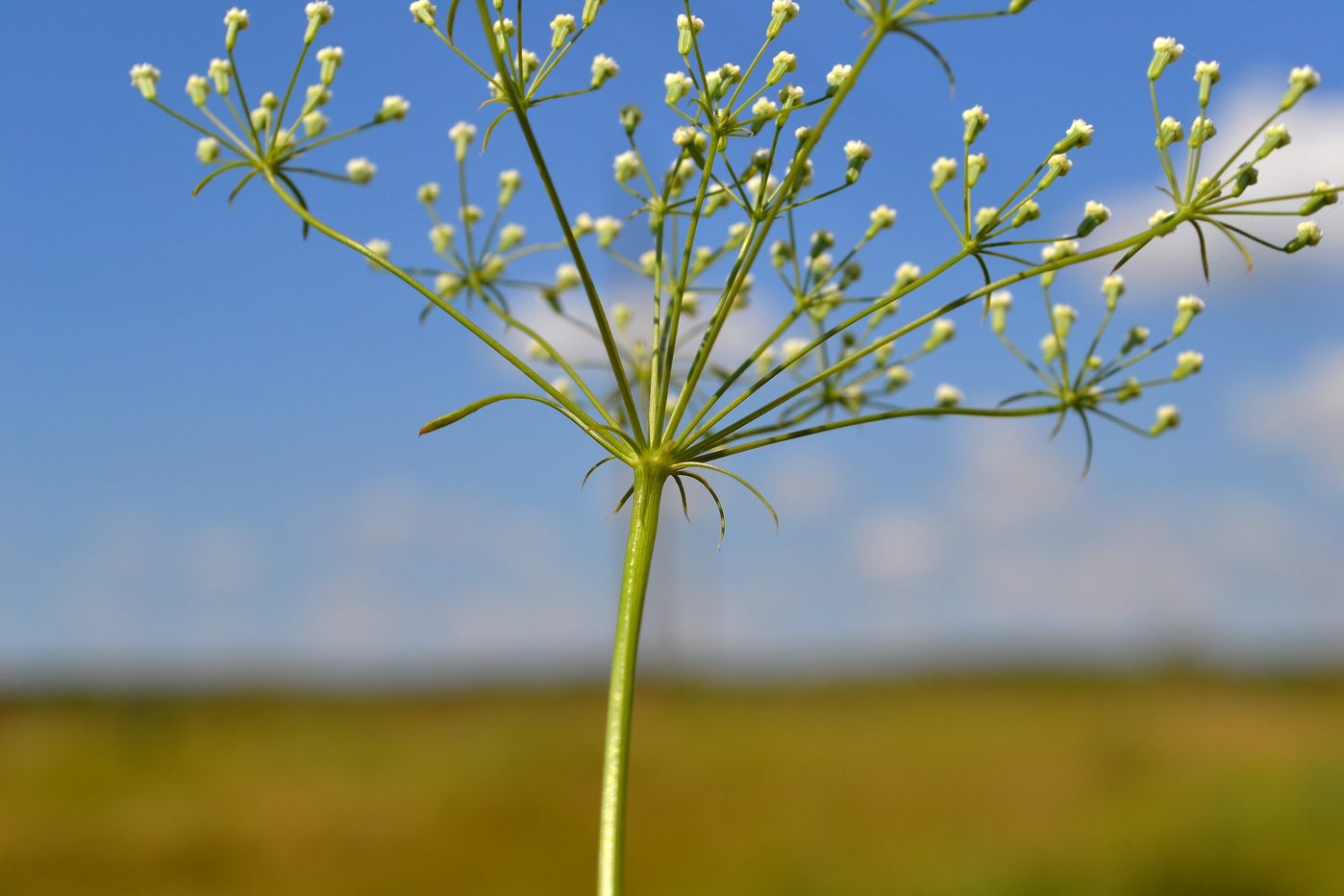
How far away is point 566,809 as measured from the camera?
35.3 meters

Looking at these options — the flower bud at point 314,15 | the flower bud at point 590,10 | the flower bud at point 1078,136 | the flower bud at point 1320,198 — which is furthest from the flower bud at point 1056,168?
the flower bud at point 314,15

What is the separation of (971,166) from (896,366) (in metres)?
1.00

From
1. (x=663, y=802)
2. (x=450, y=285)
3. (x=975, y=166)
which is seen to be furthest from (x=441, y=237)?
(x=663, y=802)

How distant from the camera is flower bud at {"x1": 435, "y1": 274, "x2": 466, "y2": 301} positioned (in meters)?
3.62

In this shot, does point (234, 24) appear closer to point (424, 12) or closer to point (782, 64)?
point (424, 12)

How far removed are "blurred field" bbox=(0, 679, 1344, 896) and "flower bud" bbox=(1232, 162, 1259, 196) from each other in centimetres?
2962

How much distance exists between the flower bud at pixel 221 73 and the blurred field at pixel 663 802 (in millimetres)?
29556

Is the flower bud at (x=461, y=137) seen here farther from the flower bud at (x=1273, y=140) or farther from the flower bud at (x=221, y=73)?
the flower bud at (x=1273, y=140)

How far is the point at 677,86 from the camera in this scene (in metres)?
2.79

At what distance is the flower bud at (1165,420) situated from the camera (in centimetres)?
345

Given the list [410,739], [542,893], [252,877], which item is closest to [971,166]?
[542,893]

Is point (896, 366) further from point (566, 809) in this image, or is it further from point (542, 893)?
point (566, 809)

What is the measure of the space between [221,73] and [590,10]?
3.94 feet

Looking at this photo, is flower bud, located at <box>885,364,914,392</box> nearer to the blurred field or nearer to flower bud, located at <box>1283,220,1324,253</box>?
flower bud, located at <box>1283,220,1324,253</box>
